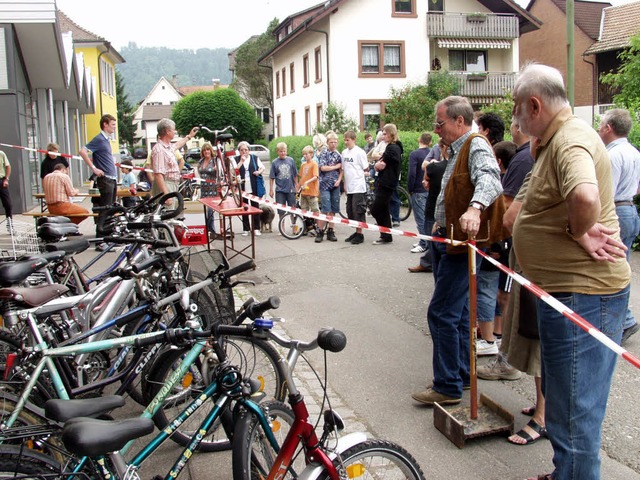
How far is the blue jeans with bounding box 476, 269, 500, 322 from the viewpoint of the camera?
5793 millimetres

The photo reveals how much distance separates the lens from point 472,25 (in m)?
37.2

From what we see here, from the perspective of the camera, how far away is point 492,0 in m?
37.9

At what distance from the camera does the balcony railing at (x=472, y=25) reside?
36.8 m

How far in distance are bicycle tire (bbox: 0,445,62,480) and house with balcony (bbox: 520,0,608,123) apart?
39700 millimetres

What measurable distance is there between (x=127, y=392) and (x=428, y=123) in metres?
27.0

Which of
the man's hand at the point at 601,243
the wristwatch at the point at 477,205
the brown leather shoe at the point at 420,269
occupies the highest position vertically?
the wristwatch at the point at 477,205

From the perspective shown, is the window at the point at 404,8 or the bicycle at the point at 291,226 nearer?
the bicycle at the point at 291,226

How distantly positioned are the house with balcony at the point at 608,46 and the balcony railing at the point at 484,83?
17.5 ft

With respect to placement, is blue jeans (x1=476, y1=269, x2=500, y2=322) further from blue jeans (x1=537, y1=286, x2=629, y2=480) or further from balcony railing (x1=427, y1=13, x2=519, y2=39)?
balcony railing (x1=427, y1=13, x2=519, y2=39)

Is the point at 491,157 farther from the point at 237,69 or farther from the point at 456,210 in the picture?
the point at 237,69

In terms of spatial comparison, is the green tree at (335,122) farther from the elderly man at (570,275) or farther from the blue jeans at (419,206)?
the elderly man at (570,275)

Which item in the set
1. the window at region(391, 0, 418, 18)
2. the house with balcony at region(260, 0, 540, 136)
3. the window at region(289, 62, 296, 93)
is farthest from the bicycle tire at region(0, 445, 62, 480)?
the window at region(289, 62, 296, 93)

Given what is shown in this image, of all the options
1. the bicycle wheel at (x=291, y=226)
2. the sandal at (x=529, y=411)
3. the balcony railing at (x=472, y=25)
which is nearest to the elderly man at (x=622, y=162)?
the sandal at (x=529, y=411)

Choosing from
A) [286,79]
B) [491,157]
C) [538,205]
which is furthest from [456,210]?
[286,79]
